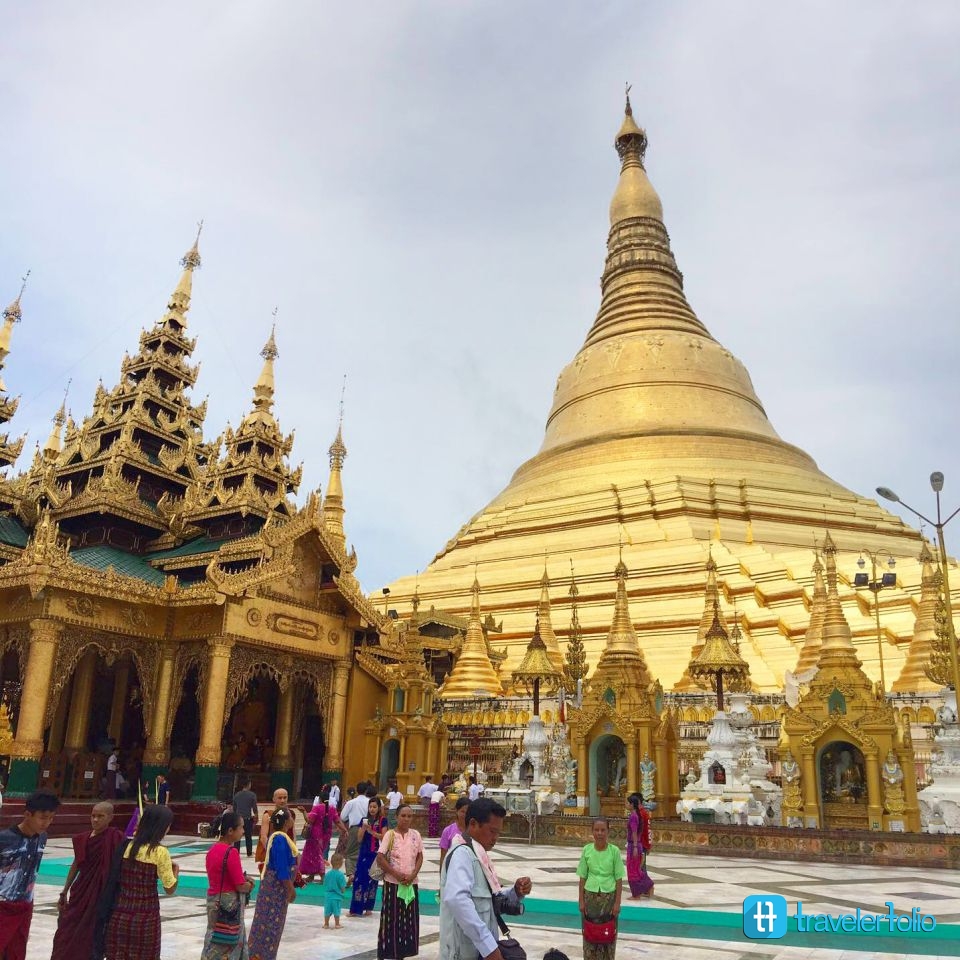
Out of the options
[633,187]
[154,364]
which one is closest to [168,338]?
[154,364]

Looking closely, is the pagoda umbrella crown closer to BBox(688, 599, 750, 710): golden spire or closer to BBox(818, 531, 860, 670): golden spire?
BBox(688, 599, 750, 710): golden spire

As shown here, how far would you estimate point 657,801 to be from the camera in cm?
1630

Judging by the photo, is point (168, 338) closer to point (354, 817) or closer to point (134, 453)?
point (134, 453)

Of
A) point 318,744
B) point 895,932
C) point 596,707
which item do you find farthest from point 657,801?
point 895,932

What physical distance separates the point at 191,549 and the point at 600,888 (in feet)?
51.8

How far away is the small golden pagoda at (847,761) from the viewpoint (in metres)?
14.7

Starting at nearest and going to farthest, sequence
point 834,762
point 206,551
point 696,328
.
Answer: point 834,762
point 206,551
point 696,328

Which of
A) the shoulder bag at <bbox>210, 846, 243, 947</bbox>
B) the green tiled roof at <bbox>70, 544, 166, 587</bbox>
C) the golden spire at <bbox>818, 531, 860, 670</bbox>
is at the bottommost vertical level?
the shoulder bag at <bbox>210, 846, 243, 947</bbox>

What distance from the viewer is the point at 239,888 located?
187 inches

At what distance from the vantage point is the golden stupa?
80.1ft

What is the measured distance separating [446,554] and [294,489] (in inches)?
570

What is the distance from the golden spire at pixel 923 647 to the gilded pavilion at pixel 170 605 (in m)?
10.3

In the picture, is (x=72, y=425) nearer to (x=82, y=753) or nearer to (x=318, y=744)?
(x=82, y=753)

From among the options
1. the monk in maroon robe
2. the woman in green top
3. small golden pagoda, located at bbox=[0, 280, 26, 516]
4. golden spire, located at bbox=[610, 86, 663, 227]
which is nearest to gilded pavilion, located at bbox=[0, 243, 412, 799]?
small golden pagoda, located at bbox=[0, 280, 26, 516]
